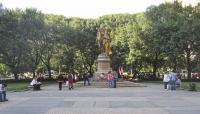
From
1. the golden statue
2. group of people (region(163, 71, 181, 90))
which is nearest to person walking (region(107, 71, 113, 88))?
group of people (region(163, 71, 181, 90))

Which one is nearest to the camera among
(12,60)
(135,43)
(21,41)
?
(21,41)

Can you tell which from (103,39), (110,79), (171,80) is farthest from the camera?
(103,39)

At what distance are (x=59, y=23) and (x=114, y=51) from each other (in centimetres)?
1149

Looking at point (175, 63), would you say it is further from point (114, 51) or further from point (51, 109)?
point (51, 109)

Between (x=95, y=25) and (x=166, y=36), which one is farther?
(x=95, y=25)

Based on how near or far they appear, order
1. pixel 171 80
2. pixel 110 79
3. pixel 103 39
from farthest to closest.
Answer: pixel 103 39 < pixel 110 79 < pixel 171 80

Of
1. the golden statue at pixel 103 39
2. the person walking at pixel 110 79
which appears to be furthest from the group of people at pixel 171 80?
the golden statue at pixel 103 39

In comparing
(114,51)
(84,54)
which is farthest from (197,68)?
(84,54)

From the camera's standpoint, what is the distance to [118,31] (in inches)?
3856

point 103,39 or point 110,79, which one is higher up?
point 103,39

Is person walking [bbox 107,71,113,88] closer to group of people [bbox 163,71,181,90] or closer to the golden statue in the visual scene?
group of people [bbox 163,71,181,90]

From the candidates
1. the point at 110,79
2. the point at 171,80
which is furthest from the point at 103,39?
the point at 171,80

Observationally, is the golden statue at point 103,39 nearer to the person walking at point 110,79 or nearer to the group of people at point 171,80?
the person walking at point 110,79

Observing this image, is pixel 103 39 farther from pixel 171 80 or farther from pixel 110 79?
pixel 171 80
